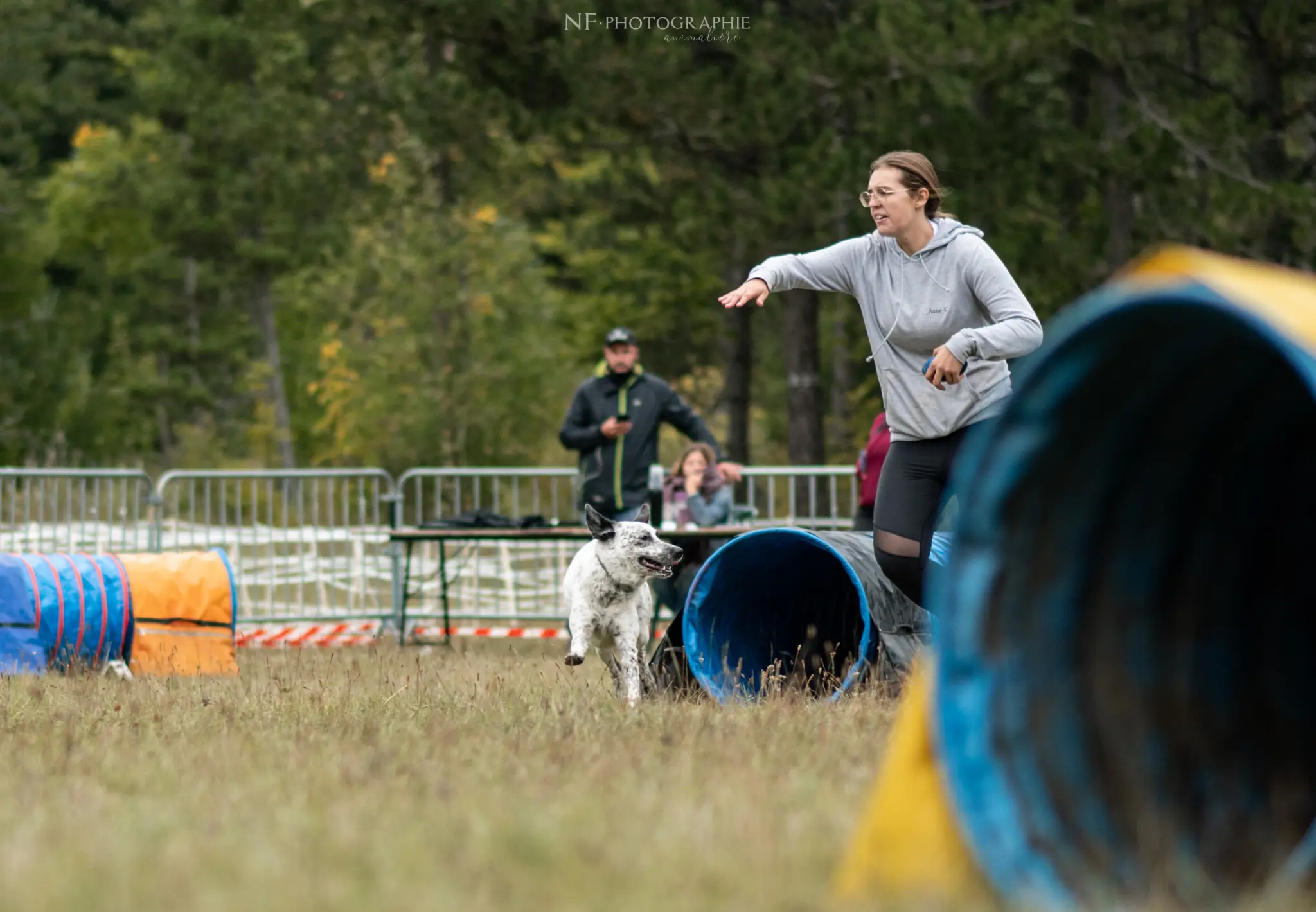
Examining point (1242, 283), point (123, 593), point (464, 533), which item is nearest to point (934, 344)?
point (1242, 283)

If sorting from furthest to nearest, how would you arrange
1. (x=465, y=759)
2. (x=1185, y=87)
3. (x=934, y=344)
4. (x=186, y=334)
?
1. (x=186, y=334)
2. (x=1185, y=87)
3. (x=934, y=344)
4. (x=465, y=759)

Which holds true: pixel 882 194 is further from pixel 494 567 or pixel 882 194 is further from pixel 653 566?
pixel 494 567

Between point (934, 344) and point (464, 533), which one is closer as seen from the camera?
point (934, 344)

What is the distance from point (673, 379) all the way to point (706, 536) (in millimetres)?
24701

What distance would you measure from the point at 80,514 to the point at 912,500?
11086 mm

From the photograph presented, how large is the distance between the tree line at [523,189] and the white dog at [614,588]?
1007 centimetres

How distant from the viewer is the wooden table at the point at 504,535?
12.3 metres

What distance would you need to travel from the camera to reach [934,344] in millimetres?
6461

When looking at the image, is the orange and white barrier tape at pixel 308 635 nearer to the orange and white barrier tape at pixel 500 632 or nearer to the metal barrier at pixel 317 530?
the metal barrier at pixel 317 530

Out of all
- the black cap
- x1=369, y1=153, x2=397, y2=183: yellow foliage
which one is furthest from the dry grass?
x1=369, y1=153, x2=397, y2=183: yellow foliage

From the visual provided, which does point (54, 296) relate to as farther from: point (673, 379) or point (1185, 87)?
point (1185, 87)

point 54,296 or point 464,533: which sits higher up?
point 54,296

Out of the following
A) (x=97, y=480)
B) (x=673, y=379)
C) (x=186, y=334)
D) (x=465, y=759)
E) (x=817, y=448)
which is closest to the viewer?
(x=465, y=759)

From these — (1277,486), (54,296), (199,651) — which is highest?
(54,296)
